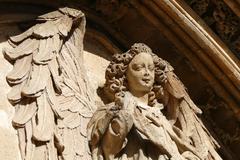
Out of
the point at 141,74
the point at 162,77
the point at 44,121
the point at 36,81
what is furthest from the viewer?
the point at 162,77

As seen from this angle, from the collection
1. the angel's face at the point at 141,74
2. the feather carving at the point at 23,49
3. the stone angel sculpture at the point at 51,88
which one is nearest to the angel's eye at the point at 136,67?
the angel's face at the point at 141,74

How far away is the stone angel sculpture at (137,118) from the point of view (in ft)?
12.0

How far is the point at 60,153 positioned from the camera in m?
3.40

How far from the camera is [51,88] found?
11.8 ft

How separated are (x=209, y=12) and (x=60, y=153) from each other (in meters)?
1.35

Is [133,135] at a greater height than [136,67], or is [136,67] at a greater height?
[136,67]

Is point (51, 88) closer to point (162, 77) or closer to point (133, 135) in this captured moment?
point (133, 135)

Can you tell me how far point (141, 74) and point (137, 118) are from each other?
276 mm

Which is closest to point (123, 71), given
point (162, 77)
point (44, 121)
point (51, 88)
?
point (162, 77)

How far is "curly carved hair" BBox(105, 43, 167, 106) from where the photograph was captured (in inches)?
158

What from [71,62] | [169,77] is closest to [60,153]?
[71,62]

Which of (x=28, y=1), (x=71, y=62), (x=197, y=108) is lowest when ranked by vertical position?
(x=197, y=108)

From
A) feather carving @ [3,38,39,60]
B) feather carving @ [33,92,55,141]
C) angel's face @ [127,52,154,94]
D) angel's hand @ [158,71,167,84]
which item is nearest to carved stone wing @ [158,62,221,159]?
angel's hand @ [158,71,167,84]

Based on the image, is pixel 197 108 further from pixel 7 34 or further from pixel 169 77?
pixel 7 34
